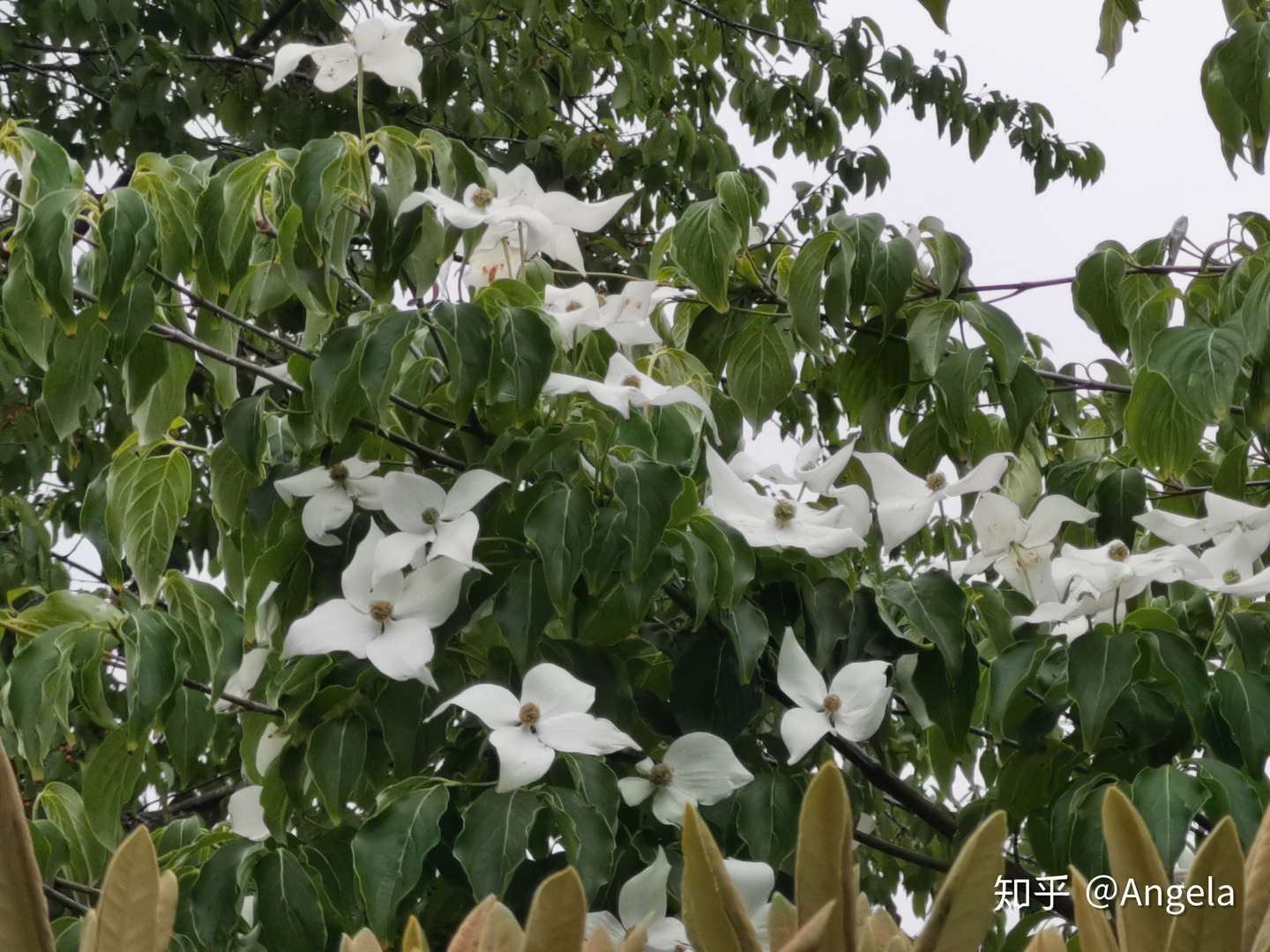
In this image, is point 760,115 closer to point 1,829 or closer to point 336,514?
point 336,514

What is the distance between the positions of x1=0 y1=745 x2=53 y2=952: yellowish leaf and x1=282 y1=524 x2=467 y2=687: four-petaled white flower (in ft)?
1.81

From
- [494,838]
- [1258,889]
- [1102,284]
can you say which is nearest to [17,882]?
[1258,889]

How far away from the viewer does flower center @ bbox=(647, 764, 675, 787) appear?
0.89 meters

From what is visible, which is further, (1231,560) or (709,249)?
(709,249)

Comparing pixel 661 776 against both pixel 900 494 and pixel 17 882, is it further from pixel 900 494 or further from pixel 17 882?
pixel 17 882

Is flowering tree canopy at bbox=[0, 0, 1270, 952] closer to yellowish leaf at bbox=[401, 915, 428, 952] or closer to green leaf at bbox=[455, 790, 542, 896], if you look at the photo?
green leaf at bbox=[455, 790, 542, 896]

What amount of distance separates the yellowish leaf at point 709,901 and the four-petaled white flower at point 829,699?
60cm

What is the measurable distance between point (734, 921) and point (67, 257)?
69cm

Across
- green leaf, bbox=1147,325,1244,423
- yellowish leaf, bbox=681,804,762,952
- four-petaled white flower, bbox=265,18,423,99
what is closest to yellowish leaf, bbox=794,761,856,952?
yellowish leaf, bbox=681,804,762,952

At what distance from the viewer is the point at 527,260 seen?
109cm

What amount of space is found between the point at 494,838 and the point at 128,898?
0.54 metres

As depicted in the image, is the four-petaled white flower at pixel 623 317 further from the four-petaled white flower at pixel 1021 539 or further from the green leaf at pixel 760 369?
the four-petaled white flower at pixel 1021 539

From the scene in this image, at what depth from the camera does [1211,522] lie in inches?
36.3

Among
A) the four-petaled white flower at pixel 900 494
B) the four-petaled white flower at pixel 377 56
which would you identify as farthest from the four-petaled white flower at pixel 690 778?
the four-petaled white flower at pixel 377 56
